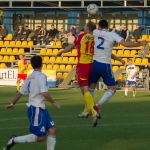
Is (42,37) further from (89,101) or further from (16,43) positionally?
(89,101)

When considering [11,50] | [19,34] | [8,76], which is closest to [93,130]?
[8,76]

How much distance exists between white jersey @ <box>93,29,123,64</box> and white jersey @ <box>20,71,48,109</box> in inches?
194

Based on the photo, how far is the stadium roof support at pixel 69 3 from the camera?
42.5m

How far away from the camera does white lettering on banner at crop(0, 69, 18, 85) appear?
38.5 meters

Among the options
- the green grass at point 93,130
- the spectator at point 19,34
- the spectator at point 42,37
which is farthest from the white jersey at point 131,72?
the spectator at point 19,34

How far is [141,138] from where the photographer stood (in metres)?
12.6

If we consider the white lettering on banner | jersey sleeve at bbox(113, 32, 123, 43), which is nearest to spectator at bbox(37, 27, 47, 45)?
the white lettering on banner

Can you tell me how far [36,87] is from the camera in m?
9.99

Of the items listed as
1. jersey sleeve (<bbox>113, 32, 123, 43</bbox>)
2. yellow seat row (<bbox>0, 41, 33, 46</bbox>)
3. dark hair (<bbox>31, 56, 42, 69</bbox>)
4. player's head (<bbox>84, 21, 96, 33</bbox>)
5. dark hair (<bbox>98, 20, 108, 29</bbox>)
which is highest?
dark hair (<bbox>98, 20, 108, 29</bbox>)

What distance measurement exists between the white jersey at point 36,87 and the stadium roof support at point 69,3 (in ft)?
104

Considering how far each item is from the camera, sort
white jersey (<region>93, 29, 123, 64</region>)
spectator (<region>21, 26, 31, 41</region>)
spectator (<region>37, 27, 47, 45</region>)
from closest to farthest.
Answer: white jersey (<region>93, 29, 123, 64</region>) → spectator (<region>37, 27, 47, 45</region>) → spectator (<region>21, 26, 31, 41</region>)

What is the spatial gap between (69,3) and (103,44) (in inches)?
1193

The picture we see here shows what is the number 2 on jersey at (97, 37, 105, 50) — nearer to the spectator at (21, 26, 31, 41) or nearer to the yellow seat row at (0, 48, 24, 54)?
the yellow seat row at (0, 48, 24, 54)

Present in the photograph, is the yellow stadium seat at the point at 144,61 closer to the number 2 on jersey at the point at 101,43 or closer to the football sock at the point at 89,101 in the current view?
the number 2 on jersey at the point at 101,43
